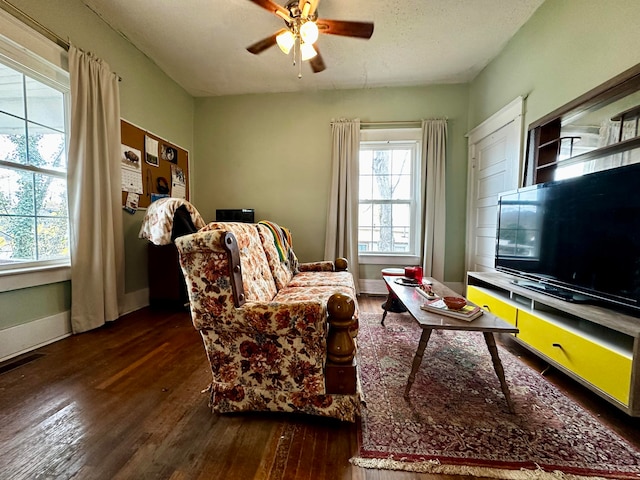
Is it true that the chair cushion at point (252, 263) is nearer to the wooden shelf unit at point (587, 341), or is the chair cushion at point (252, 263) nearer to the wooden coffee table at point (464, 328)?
the wooden coffee table at point (464, 328)

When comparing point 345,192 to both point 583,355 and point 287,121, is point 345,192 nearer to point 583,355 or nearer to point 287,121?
point 287,121

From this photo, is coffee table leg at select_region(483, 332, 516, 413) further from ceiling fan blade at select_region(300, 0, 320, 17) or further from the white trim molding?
the white trim molding

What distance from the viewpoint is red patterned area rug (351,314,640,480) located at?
98 cm

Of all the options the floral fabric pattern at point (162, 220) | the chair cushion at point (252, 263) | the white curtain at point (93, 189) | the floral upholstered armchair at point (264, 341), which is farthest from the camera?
the floral fabric pattern at point (162, 220)

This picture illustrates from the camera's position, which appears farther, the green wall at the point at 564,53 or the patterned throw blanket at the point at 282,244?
the patterned throw blanket at the point at 282,244

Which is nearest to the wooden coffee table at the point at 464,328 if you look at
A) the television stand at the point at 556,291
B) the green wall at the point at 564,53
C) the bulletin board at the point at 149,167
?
the television stand at the point at 556,291

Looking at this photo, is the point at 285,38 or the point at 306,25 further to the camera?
the point at 285,38

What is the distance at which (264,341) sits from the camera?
1.17 meters

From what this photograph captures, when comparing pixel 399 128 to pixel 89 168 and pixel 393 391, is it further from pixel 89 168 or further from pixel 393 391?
pixel 89 168

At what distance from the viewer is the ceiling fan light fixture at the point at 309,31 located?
1845mm

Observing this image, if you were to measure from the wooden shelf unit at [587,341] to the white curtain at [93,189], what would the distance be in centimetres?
332

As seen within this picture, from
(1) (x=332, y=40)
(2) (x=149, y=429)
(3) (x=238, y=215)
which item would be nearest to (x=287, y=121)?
(1) (x=332, y=40)

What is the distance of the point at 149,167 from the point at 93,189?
0.84m

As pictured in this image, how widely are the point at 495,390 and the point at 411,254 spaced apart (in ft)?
7.56
